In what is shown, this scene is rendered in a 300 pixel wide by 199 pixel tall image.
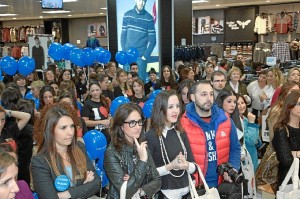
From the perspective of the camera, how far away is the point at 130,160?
2.70 metres

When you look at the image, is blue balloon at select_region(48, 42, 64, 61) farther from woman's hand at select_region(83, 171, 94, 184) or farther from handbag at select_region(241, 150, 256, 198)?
woman's hand at select_region(83, 171, 94, 184)

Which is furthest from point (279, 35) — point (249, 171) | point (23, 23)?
point (23, 23)

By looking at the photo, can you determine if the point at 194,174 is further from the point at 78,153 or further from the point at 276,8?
the point at 276,8

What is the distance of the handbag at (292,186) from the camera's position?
2975 millimetres

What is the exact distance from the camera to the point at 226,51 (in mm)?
15773

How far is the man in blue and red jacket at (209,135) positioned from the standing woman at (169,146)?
14 centimetres

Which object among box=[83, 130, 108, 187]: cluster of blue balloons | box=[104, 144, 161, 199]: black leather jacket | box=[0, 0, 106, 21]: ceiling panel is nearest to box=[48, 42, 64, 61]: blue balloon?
box=[83, 130, 108, 187]: cluster of blue balloons

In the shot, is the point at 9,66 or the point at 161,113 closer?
the point at 161,113

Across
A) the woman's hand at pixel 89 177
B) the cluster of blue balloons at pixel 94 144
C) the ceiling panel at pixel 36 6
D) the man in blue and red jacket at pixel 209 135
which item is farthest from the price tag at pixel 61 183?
the ceiling panel at pixel 36 6

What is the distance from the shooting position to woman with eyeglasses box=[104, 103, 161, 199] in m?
2.56

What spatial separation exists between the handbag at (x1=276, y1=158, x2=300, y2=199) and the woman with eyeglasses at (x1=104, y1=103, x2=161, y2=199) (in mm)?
1030

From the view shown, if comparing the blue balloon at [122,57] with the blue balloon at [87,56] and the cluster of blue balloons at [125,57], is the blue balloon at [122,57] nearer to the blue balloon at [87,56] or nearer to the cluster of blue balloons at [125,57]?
the cluster of blue balloons at [125,57]

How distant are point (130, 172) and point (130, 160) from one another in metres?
0.08

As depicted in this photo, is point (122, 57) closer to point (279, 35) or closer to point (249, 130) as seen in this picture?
point (249, 130)
